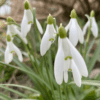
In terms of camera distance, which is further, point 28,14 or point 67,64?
point 28,14

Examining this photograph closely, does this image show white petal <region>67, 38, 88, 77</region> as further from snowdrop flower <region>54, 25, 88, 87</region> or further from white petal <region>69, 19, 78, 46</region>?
white petal <region>69, 19, 78, 46</region>

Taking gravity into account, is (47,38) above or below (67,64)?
above

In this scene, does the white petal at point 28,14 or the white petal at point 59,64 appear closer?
the white petal at point 59,64

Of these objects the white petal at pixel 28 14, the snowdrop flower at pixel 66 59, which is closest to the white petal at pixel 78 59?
the snowdrop flower at pixel 66 59

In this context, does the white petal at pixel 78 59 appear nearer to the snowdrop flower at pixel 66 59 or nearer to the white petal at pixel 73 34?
the snowdrop flower at pixel 66 59

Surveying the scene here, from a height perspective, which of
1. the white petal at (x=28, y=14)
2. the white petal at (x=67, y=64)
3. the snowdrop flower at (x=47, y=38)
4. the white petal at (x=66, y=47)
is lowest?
the white petal at (x=67, y=64)

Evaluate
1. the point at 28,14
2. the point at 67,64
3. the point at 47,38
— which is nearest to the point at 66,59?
the point at 67,64

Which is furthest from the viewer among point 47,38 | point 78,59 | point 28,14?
point 28,14

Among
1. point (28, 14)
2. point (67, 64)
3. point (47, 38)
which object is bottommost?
point (67, 64)

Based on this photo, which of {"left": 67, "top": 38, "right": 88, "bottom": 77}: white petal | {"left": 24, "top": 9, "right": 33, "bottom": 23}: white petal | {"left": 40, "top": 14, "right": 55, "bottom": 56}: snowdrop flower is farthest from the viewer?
{"left": 24, "top": 9, "right": 33, "bottom": 23}: white petal

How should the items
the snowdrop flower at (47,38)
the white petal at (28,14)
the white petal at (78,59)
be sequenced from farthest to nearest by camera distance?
the white petal at (28,14)
the snowdrop flower at (47,38)
the white petal at (78,59)

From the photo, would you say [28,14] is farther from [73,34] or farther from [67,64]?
[67,64]

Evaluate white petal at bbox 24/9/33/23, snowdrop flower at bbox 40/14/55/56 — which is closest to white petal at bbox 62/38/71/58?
snowdrop flower at bbox 40/14/55/56
